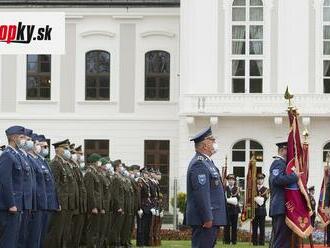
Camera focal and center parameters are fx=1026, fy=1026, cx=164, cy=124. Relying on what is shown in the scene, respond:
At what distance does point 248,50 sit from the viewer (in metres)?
43.9

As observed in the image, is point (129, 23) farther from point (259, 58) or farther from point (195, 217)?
point (195, 217)

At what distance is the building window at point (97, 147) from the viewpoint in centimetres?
4641

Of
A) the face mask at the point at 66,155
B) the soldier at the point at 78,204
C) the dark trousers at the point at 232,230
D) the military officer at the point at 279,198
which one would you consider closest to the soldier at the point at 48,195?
the face mask at the point at 66,155

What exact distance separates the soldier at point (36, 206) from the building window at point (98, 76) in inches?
1146

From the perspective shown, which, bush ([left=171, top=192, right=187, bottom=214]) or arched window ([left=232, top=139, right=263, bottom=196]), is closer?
bush ([left=171, top=192, right=187, bottom=214])

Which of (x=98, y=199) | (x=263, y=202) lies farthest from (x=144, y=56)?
(x=98, y=199)

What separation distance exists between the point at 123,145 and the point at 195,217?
31408 mm

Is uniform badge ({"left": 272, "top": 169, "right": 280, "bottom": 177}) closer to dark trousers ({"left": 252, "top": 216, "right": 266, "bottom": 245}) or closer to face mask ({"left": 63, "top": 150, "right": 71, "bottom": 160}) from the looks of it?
face mask ({"left": 63, "top": 150, "right": 71, "bottom": 160})

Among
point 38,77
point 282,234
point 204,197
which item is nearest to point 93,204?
point 282,234

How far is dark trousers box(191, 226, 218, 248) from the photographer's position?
49.2 feet

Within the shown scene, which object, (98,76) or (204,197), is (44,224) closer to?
(204,197)

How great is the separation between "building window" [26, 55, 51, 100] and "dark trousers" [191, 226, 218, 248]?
3224cm

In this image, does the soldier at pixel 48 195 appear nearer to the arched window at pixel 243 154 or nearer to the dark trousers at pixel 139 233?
the dark trousers at pixel 139 233

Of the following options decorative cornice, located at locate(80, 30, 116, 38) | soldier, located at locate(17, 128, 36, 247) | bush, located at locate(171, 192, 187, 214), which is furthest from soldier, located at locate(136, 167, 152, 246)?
decorative cornice, located at locate(80, 30, 116, 38)
